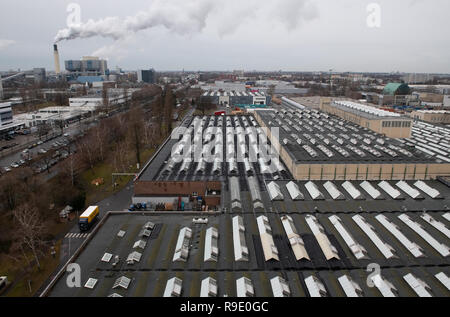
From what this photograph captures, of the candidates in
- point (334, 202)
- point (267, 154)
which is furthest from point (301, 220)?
point (267, 154)

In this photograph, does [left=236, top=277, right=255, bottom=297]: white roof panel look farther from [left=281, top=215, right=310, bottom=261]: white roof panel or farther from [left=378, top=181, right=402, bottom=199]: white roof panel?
[left=378, top=181, right=402, bottom=199]: white roof panel

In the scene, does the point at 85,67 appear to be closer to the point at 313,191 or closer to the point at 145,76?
the point at 145,76

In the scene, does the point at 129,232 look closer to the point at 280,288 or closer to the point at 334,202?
the point at 280,288

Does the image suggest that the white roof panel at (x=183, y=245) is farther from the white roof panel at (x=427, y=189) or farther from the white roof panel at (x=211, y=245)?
the white roof panel at (x=427, y=189)

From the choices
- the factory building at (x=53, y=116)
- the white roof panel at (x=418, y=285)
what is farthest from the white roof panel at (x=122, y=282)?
the factory building at (x=53, y=116)

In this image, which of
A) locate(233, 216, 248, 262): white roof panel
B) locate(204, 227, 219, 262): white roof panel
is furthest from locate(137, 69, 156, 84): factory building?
locate(204, 227, 219, 262): white roof panel

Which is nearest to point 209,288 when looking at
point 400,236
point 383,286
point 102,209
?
point 383,286
